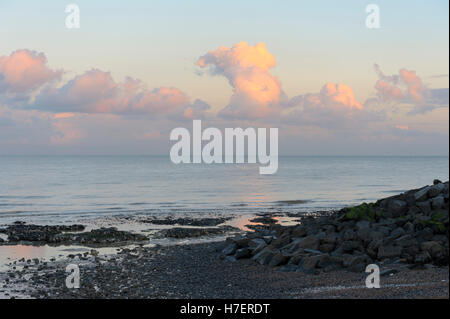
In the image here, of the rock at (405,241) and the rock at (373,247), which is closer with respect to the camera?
the rock at (405,241)

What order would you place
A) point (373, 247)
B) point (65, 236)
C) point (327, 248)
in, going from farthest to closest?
1. point (65, 236)
2. point (327, 248)
3. point (373, 247)

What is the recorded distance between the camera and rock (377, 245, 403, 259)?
18048mm

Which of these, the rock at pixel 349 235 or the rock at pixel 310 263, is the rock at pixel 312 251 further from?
the rock at pixel 349 235

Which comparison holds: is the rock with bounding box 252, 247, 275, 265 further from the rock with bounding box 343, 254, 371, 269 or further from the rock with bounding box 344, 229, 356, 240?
the rock with bounding box 343, 254, 371, 269

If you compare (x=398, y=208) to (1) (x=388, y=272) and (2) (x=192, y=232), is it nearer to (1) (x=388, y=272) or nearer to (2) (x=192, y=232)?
(1) (x=388, y=272)

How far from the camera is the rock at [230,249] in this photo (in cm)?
2248

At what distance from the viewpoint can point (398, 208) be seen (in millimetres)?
21953

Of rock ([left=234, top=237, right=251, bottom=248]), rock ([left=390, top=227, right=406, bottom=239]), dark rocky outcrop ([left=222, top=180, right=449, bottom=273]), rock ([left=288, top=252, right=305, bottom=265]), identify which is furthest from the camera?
rock ([left=234, top=237, right=251, bottom=248])

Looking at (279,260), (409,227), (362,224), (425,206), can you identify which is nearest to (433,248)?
(409,227)

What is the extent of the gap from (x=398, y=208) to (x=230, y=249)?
24.8ft

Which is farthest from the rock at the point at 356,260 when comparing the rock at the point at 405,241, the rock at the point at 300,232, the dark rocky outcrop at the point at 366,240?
the rock at the point at 300,232

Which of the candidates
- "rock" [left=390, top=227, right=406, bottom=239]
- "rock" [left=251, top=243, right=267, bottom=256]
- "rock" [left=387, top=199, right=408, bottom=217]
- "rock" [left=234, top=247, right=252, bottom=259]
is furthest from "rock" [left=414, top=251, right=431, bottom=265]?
"rock" [left=234, top=247, right=252, bottom=259]
